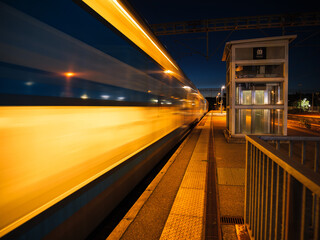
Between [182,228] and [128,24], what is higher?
[128,24]

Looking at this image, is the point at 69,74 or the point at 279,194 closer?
the point at 279,194

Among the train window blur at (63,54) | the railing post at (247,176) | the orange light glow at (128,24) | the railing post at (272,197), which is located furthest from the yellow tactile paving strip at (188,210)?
the orange light glow at (128,24)

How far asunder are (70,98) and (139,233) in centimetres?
178

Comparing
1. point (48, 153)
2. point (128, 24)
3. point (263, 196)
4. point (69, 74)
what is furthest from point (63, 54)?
point (263, 196)

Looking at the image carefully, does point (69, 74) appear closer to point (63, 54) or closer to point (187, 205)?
point (63, 54)

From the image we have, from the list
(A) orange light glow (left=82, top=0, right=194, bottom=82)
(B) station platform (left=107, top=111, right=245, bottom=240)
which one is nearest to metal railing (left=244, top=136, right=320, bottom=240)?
(B) station platform (left=107, top=111, right=245, bottom=240)

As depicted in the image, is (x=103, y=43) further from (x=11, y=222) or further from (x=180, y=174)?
(x=180, y=174)

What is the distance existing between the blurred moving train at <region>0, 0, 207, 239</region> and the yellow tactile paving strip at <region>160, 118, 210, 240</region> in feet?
2.60

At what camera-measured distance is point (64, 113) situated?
6.00ft

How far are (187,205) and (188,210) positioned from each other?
141mm

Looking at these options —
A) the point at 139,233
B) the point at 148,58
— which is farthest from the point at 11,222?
the point at 148,58

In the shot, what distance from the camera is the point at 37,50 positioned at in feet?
5.16

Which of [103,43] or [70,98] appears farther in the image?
[103,43]

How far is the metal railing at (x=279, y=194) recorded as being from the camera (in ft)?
3.86
